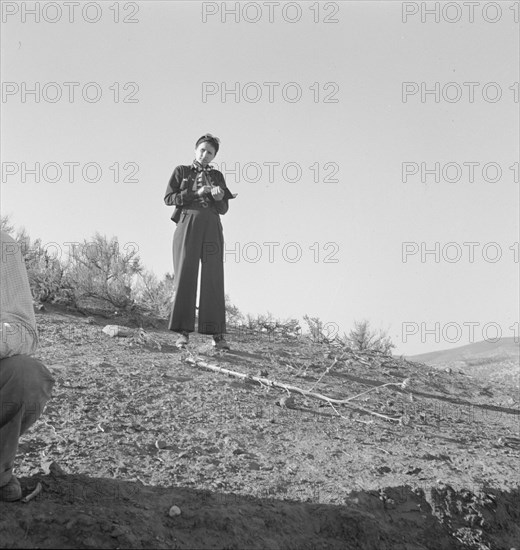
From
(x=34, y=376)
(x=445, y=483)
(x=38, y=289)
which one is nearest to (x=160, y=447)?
(x=34, y=376)

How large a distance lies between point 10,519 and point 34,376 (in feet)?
1.63

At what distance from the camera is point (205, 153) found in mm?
5648

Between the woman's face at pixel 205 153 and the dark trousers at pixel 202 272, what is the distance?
19.6 inches

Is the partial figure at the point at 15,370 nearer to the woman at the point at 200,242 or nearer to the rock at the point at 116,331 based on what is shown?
the woman at the point at 200,242

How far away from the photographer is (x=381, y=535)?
97.0 inches

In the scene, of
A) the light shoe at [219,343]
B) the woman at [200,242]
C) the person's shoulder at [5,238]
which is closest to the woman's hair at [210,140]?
the woman at [200,242]

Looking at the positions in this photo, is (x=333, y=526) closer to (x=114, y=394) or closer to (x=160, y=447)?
(x=160, y=447)

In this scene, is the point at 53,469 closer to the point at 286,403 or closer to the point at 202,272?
the point at 286,403

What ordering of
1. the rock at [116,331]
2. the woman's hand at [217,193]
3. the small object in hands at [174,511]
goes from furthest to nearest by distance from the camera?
the rock at [116,331] → the woman's hand at [217,193] → the small object in hands at [174,511]

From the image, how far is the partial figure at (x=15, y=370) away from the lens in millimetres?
2184

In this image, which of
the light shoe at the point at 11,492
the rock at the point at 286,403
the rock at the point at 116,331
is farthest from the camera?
the rock at the point at 116,331

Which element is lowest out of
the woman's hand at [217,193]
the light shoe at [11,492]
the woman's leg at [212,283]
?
the light shoe at [11,492]

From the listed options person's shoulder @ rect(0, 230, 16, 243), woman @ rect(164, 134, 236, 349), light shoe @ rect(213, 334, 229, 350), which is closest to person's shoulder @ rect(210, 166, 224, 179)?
woman @ rect(164, 134, 236, 349)

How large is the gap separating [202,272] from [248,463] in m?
2.77
